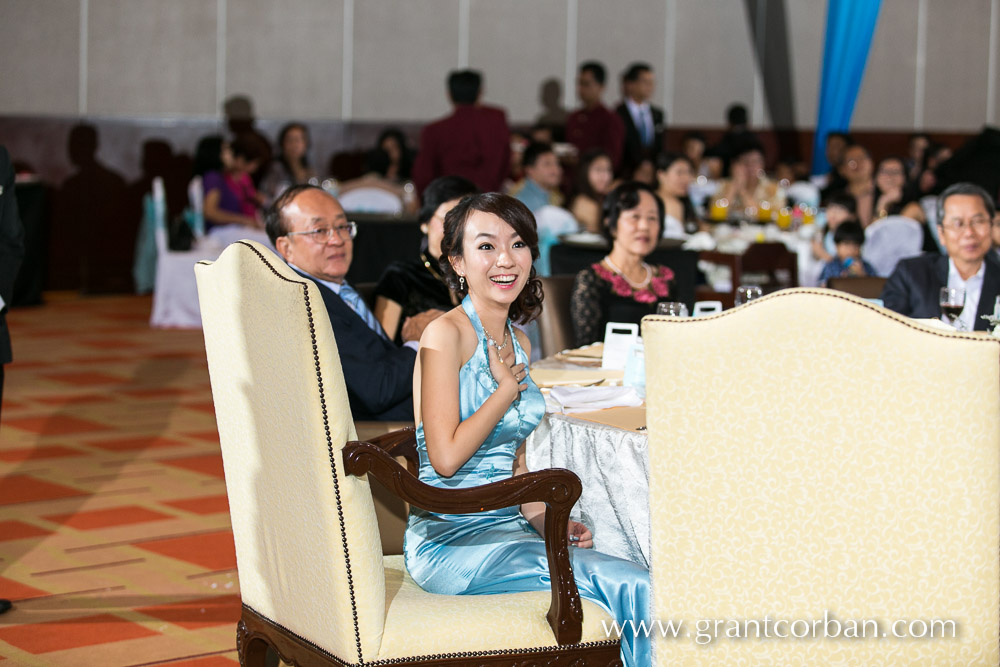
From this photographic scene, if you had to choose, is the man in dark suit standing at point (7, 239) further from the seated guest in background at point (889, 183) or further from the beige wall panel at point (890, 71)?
the beige wall panel at point (890, 71)

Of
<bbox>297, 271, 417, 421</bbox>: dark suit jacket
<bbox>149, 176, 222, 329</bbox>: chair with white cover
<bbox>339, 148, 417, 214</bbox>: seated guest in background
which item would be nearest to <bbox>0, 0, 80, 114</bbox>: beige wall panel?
<bbox>149, 176, 222, 329</bbox>: chair with white cover

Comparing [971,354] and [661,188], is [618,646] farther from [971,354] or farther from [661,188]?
[661,188]

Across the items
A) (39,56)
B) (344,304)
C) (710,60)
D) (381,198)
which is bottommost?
(344,304)

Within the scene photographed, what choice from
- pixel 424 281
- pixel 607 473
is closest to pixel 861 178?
pixel 424 281

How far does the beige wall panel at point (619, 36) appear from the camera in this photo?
Result: 10.8 metres

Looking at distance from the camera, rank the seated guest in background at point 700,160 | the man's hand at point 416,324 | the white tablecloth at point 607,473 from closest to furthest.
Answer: the white tablecloth at point 607,473 < the man's hand at point 416,324 < the seated guest in background at point 700,160

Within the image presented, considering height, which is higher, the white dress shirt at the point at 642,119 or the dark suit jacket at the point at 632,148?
the white dress shirt at the point at 642,119

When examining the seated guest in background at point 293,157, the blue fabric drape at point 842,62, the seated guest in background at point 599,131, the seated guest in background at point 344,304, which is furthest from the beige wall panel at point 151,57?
the seated guest in background at point 344,304

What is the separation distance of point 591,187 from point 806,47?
598 cm

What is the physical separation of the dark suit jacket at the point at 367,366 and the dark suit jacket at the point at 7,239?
992mm

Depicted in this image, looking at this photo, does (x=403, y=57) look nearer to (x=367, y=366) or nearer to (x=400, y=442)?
(x=367, y=366)

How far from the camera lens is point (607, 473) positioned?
7.91 ft

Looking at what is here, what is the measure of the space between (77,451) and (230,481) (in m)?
2.85

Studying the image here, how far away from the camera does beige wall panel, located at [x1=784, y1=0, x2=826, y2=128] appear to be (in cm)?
1180
